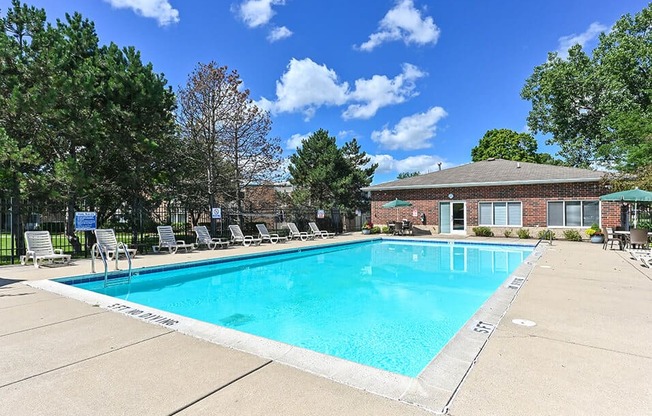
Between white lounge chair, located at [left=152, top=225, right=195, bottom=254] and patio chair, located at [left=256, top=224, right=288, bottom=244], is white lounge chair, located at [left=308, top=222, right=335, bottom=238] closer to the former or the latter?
patio chair, located at [left=256, top=224, right=288, bottom=244]

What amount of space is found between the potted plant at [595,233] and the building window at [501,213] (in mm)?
2964

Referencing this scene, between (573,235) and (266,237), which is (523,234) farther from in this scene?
(266,237)

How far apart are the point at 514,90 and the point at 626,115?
10685mm

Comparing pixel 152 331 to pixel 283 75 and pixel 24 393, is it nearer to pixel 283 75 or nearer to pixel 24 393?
pixel 24 393

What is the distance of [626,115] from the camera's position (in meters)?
19.3

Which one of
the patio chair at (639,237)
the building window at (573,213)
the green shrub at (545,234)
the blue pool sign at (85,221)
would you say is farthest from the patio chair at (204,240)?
the building window at (573,213)

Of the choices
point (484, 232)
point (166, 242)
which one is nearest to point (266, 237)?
point (166, 242)

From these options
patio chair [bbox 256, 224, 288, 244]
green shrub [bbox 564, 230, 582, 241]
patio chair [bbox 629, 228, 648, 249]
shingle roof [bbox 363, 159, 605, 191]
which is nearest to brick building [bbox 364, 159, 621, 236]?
shingle roof [bbox 363, 159, 605, 191]

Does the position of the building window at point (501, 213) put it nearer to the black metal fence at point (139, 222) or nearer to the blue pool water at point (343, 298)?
the blue pool water at point (343, 298)

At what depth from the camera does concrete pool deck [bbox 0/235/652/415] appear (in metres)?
2.34

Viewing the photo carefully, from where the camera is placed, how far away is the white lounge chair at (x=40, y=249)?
353 inches

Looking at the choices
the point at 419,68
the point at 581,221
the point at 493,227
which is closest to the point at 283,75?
the point at 419,68

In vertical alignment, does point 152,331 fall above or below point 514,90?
below

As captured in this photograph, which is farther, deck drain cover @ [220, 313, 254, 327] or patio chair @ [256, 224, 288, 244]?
patio chair @ [256, 224, 288, 244]
